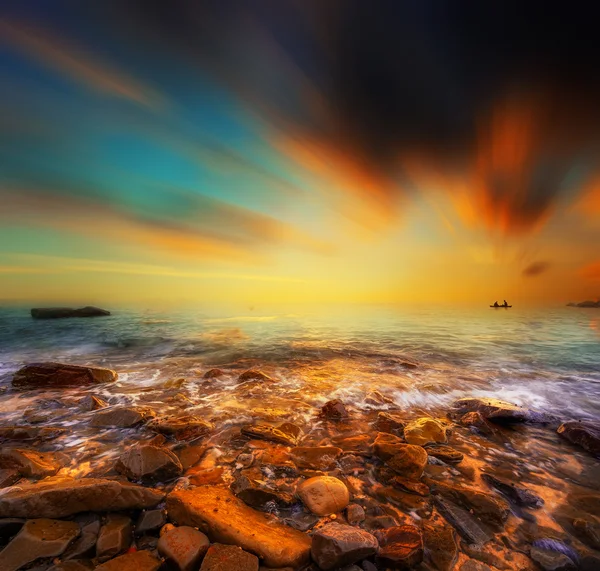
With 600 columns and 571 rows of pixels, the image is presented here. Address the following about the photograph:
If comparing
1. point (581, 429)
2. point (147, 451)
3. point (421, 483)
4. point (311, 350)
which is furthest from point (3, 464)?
point (311, 350)

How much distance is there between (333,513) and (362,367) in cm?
1044

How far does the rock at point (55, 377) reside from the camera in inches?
403

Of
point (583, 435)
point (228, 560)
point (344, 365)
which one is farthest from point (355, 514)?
point (344, 365)

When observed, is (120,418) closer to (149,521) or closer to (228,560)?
(149,521)

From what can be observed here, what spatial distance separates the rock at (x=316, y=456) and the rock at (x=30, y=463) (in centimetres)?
449

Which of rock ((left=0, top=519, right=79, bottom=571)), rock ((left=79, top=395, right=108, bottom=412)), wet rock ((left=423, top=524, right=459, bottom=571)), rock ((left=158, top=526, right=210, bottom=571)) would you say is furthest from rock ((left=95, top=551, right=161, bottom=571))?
rock ((left=79, top=395, right=108, bottom=412))

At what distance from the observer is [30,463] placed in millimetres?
4953

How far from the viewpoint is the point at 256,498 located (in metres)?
4.38

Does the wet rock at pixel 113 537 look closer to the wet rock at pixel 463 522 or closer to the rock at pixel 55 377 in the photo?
the wet rock at pixel 463 522

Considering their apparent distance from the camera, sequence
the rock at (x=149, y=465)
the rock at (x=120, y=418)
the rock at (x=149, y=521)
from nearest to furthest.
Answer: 1. the rock at (x=149, y=521)
2. the rock at (x=149, y=465)
3. the rock at (x=120, y=418)

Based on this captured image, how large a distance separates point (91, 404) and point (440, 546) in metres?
9.46

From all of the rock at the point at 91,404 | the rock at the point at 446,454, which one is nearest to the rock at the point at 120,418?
the rock at the point at 91,404

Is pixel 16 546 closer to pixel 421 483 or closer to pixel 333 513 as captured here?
pixel 333 513

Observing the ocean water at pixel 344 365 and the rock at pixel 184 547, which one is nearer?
the rock at pixel 184 547
